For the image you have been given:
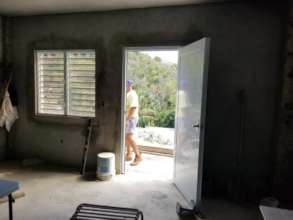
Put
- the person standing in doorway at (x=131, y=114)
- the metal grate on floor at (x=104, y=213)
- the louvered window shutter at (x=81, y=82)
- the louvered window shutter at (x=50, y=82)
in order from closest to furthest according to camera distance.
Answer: the metal grate on floor at (x=104, y=213) < the louvered window shutter at (x=81, y=82) < the louvered window shutter at (x=50, y=82) < the person standing in doorway at (x=131, y=114)

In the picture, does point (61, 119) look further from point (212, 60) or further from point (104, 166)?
point (212, 60)

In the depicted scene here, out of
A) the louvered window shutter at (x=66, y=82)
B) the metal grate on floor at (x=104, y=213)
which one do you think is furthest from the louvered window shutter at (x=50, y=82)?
the metal grate on floor at (x=104, y=213)

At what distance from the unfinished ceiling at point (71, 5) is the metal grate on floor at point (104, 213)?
2.45 meters

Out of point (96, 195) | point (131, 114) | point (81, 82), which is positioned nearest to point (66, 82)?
point (81, 82)

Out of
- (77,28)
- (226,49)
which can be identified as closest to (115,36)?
(77,28)

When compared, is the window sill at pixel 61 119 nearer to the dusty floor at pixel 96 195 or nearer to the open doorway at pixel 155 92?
the dusty floor at pixel 96 195

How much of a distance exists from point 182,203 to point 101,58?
2.33 meters

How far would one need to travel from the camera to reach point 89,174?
375 centimetres

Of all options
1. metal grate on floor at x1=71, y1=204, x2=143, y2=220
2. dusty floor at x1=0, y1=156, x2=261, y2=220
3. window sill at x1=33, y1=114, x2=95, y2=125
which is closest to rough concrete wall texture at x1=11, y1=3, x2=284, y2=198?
window sill at x1=33, y1=114, x2=95, y2=125

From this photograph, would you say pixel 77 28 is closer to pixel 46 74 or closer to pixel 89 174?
pixel 46 74

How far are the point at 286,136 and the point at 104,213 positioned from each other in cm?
216

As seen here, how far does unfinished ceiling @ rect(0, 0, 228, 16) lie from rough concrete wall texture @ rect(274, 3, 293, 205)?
1.19 metres

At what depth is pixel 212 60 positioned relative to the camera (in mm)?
3154

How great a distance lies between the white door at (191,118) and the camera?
8.66ft
